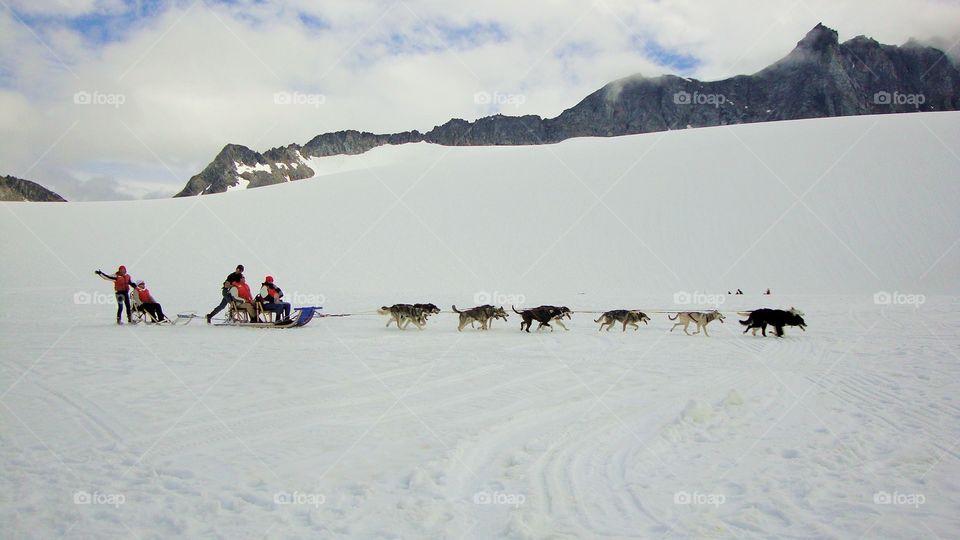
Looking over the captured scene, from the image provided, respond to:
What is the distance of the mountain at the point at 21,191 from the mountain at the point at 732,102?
3751 centimetres

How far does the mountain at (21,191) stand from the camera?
10044 centimetres

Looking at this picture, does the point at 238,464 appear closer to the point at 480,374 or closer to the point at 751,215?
the point at 480,374

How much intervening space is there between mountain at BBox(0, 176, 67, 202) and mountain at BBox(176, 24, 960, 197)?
37505 mm

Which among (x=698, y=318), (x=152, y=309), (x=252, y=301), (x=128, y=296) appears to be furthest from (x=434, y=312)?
(x=128, y=296)

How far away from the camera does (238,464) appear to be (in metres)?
4.41

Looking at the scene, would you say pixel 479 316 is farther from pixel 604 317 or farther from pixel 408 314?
pixel 604 317

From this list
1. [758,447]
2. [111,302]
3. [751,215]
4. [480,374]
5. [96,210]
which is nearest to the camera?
[758,447]

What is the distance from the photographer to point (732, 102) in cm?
15288

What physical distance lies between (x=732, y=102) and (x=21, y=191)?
160m

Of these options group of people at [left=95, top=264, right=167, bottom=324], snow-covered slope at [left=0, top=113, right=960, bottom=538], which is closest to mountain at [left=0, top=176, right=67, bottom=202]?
snow-covered slope at [left=0, top=113, right=960, bottom=538]

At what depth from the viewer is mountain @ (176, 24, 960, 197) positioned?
5581 inches

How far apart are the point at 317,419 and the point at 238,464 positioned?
1151 mm

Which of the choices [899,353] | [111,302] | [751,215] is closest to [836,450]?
[899,353]

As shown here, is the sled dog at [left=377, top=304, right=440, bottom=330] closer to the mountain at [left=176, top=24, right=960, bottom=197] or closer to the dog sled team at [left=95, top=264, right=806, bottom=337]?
the dog sled team at [left=95, top=264, right=806, bottom=337]
